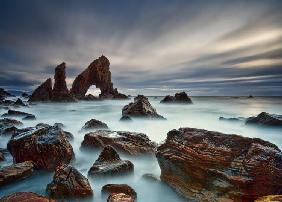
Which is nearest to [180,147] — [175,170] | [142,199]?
[175,170]

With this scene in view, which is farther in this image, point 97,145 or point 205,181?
point 97,145

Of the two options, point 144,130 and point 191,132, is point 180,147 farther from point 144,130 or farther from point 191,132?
point 144,130

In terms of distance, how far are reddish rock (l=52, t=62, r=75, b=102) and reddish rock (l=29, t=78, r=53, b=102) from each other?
1.24 metres

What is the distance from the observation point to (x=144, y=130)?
15.9 meters

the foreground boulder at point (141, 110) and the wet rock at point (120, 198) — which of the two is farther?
the foreground boulder at point (141, 110)

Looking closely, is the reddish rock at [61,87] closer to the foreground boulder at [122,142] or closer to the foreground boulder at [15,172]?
the foreground boulder at [122,142]

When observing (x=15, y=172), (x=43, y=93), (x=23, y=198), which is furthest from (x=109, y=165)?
(x=43, y=93)

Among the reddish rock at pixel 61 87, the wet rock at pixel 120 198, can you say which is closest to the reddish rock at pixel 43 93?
the reddish rock at pixel 61 87

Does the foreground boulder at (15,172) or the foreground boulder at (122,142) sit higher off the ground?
the foreground boulder at (122,142)

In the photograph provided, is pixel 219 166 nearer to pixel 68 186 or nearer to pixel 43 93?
pixel 68 186

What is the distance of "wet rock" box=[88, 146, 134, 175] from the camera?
683cm

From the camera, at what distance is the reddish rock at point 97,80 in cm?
7919

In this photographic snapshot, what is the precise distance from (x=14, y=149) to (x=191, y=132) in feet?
18.0

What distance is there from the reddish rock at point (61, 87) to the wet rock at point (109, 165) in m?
56.2
